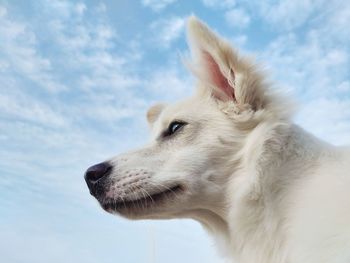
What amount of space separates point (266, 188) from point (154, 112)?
5.21 ft

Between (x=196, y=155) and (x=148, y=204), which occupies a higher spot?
(x=196, y=155)

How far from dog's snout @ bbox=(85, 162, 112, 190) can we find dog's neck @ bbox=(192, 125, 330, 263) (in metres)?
0.93

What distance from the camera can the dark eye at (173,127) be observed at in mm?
3850

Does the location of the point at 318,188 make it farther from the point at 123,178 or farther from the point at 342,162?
the point at 123,178

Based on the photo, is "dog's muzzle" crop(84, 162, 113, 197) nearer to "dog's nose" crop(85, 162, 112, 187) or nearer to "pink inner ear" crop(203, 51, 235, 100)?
"dog's nose" crop(85, 162, 112, 187)

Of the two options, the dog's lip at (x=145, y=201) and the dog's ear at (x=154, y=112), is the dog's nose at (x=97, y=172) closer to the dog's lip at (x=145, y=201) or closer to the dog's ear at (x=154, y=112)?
the dog's lip at (x=145, y=201)

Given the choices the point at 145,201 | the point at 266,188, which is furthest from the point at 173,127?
the point at 266,188

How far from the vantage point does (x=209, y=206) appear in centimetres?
360

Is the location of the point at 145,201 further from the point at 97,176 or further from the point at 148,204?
the point at 97,176

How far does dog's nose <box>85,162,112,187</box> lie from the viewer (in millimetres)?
3658

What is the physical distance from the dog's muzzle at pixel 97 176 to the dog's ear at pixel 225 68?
3.58ft

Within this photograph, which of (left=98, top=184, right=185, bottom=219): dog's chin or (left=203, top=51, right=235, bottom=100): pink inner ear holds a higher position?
(left=203, top=51, right=235, bottom=100): pink inner ear

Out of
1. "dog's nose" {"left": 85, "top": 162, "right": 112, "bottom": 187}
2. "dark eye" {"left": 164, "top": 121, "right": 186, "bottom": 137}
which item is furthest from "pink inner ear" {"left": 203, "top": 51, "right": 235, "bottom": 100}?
"dog's nose" {"left": 85, "top": 162, "right": 112, "bottom": 187}

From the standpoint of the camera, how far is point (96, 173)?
3.66 meters
